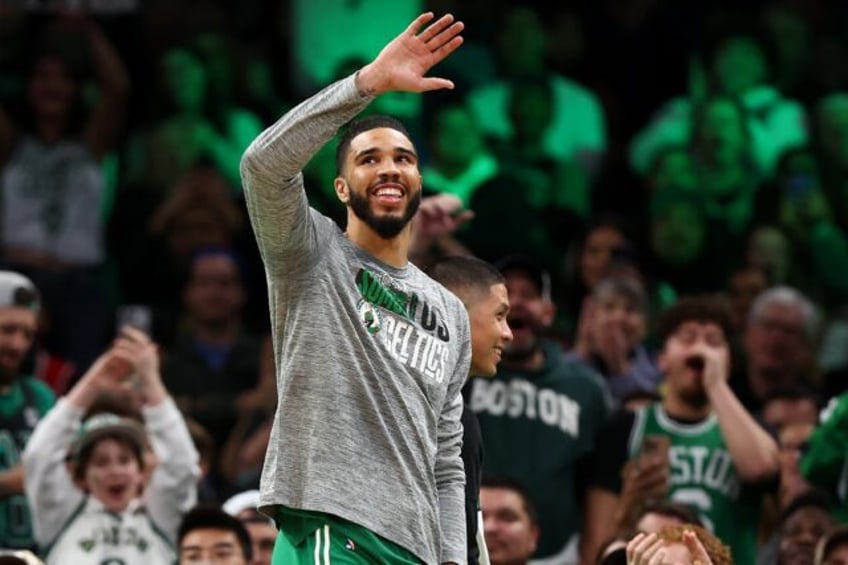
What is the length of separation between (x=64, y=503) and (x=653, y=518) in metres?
2.53

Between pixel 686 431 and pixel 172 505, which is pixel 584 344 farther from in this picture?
pixel 172 505

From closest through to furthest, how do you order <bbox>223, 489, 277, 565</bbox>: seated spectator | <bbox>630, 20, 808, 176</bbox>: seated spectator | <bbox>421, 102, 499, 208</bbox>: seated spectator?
<bbox>223, 489, 277, 565</bbox>: seated spectator → <bbox>421, 102, 499, 208</bbox>: seated spectator → <bbox>630, 20, 808, 176</bbox>: seated spectator

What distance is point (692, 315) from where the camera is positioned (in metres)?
9.91

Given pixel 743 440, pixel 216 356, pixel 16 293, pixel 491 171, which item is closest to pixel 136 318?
pixel 216 356

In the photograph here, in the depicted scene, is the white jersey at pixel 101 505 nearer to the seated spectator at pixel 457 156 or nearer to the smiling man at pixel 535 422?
the smiling man at pixel 535 422

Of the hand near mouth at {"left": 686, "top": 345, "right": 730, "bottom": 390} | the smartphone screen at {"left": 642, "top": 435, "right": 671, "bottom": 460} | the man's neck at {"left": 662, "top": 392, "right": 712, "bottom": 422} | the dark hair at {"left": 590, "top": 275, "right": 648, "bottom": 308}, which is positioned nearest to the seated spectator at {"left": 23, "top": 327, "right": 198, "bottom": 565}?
the smartphone screen at {"left": 642, "top": 435, "right": 671, "bottom": 460}

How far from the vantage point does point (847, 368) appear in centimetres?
1246

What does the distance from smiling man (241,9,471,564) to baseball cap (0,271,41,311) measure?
3962 millimetres

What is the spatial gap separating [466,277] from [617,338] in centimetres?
415

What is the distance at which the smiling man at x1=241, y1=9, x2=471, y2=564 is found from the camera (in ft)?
20.4

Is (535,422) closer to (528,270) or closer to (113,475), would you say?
(528,270)

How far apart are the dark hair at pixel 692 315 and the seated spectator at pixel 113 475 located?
2.20 metres

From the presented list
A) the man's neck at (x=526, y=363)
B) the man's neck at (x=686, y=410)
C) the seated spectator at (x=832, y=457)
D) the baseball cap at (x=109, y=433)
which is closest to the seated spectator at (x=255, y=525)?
the baseball cap at (x=109, y=433)

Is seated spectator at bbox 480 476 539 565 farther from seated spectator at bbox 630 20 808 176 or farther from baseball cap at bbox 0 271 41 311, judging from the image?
seated spectator at bbox 630 20 808 176
